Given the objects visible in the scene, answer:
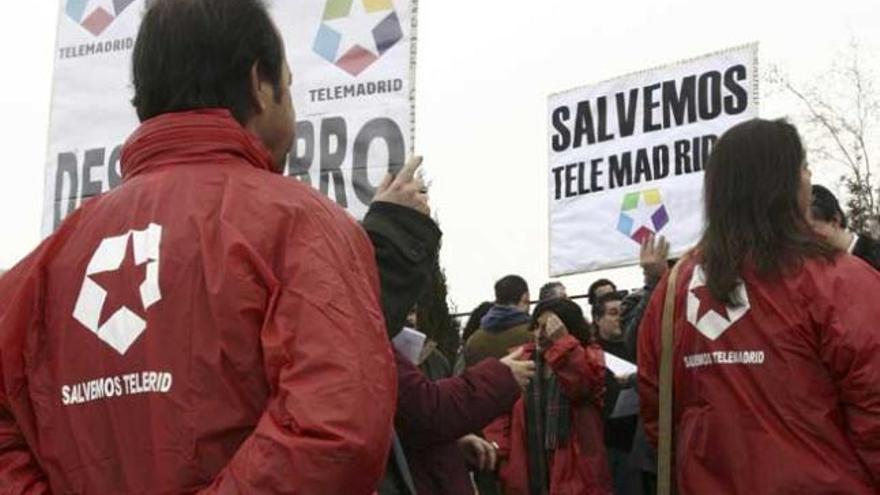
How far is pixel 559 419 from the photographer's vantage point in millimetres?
6816

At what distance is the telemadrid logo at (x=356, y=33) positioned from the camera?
16.4 feet

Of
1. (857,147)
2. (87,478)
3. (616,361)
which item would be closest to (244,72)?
(87,478)

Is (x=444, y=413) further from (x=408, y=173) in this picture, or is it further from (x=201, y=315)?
(x=201, y=315)

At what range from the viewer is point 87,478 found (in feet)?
6.97

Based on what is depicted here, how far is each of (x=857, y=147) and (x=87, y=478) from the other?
23938mm

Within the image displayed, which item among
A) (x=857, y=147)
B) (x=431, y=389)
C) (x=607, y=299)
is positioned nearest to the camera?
(x=431, y=389)

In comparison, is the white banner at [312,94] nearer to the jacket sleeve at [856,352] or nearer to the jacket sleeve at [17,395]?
the jacket sleeve at [856,352]

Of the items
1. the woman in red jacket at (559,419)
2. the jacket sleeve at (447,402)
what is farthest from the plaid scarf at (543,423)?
the jacket sleeve at (447,402)

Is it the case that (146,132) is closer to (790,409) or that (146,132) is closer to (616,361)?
(790,409)

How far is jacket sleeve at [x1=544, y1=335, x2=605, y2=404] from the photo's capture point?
6.38 m

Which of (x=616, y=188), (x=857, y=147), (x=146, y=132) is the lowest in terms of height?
(x=146, y=132)

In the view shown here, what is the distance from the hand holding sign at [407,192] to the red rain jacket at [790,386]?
47.0 inches

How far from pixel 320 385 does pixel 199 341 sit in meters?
0.23

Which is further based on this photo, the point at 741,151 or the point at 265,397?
the point at 741,151
